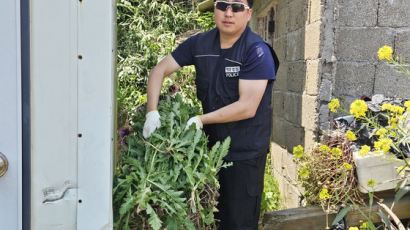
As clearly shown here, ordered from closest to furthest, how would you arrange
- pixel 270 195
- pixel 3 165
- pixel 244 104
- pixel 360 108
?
pixel 3 165 < pixel 360 108 < pixel 244 104 < pixel 270 195

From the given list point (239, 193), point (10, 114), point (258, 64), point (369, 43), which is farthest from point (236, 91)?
point (10, 114)

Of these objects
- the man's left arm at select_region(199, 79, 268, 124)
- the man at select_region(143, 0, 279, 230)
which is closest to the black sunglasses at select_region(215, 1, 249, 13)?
the man at select_region(143, 0, 279, 230)

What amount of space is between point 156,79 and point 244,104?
63 cm

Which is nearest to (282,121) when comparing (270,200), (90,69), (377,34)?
(270,200)

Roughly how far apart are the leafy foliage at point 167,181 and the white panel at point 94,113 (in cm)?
28

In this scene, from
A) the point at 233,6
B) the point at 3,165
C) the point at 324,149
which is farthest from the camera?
the point at 324,149

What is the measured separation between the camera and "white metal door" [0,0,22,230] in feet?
3.97

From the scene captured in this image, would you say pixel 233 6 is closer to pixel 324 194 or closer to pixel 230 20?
pixel 230 20

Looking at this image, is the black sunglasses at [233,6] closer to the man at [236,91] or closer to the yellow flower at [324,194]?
the man at [236,91]

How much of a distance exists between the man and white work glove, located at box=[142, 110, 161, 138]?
21cm

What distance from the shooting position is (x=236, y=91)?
107 inches

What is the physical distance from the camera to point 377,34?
3281 millimetres

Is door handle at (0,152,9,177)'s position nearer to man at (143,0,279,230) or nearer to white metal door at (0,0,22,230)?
white metal door at (0,0,22,230)

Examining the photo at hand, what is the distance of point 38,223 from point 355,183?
205 cm
